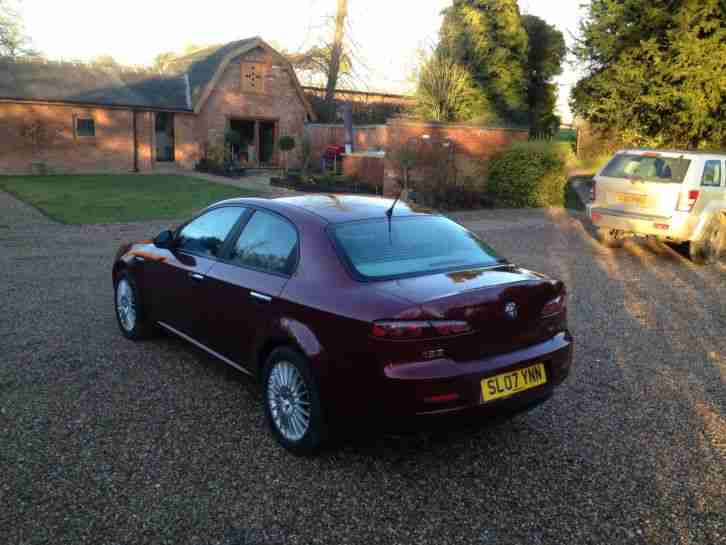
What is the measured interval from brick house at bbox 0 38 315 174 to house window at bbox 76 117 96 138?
4 centimetres

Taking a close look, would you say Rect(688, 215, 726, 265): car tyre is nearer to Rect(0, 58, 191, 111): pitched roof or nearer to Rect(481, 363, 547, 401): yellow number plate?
Rect(481, 363, 547, 401): yellow number plate

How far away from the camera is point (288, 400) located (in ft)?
12.7

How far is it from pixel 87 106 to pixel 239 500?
26.1 m

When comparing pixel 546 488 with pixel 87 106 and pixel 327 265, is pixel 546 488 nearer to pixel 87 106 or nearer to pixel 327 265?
pixel 327 265

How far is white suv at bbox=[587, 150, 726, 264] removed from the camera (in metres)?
9.77

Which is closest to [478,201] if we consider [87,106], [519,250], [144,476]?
[519,250]

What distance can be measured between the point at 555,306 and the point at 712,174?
7750 millimetres

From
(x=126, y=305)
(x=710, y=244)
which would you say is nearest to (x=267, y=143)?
(x=710, y=244)

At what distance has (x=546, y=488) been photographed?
3.59 m

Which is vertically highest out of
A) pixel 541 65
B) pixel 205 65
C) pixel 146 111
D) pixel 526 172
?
pixel 541 65

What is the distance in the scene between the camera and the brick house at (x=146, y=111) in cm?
2481

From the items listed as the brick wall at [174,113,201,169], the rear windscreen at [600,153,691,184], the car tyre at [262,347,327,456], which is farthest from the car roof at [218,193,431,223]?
the brick wall at [174,113,201,169]

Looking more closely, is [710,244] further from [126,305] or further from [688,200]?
[126,305]

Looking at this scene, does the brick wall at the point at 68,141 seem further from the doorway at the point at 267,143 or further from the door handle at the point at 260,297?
the door handle at the point at 260,297
